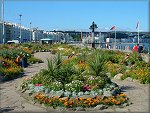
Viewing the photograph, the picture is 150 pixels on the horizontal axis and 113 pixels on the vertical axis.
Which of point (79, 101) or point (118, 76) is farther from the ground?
point (118, 76)

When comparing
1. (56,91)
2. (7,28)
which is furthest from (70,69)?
(7,28)

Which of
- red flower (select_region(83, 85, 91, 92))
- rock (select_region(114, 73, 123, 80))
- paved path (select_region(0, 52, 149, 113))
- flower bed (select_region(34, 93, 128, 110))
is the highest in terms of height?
red flower (select_region(83, 85, 91, 92))

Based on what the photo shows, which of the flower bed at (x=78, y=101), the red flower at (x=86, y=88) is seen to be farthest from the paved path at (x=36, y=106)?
the red flower at (x=86, y=88)

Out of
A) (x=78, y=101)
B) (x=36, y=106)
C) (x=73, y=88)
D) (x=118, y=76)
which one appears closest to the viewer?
(x=78, y=101)

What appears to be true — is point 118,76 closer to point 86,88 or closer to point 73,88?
point 86,88

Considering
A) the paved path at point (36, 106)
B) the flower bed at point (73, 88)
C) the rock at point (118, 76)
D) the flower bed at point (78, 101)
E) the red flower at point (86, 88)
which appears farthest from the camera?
the rock at point (118, 76)

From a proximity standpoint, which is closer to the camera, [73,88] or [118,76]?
[73,88]

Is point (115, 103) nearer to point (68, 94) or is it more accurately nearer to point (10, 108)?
point (68, 94)

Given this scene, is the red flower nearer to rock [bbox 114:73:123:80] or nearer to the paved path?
the paved path

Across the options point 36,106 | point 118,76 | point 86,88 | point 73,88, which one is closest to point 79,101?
point 73,88

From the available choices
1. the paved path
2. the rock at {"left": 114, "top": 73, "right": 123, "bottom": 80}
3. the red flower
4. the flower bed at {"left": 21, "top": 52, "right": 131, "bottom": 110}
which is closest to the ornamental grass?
the flower bed at {"left": 21, "top": 52, "right": 131, "bottom": 110}

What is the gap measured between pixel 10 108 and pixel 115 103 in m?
3.19

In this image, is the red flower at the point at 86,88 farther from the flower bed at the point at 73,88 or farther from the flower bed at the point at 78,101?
the flower bed at the point at 78,101

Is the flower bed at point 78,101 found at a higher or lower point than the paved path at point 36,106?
higher
